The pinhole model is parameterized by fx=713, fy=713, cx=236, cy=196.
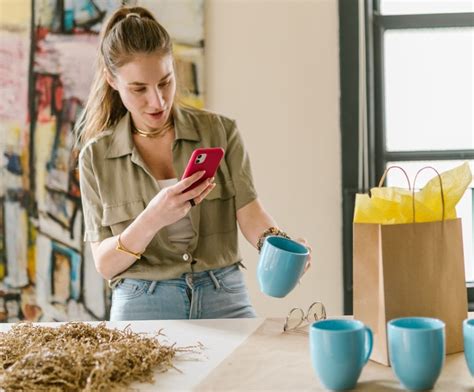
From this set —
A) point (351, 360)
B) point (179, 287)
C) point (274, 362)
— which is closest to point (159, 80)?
point (179, 287)

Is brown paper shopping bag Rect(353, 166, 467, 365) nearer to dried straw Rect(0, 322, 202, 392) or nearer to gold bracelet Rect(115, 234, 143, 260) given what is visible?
dried straw Rect(0, 322, 202, 392)

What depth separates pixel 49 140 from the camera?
2.79m

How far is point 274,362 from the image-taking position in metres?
1.28

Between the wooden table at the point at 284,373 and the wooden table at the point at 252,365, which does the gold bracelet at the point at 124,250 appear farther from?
the wooden table at the point at 284,373

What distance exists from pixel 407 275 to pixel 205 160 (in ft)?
1.64

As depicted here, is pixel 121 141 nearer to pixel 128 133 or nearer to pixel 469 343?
pixel 128 133

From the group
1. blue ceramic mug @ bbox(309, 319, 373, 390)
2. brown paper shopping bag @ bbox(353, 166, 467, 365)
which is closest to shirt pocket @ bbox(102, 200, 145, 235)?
brown paper shopping bag @ bbox(353, 166, 467, 365)

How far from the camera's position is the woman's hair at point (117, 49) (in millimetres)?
1862

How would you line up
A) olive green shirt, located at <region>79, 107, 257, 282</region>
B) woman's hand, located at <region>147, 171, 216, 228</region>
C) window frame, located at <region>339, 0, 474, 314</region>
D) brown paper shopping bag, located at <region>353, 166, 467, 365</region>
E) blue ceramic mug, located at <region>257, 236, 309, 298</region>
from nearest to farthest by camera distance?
brown paper shopping bag, located at <region>353, 166, 467, 365</region>, blue ceramic mug, located at <region>257, 236, 309, 298</region>, woman's hand, located at <region>147, 171, 216, 228</region>, olive green shirt, located at <region>79, 107, 257, 282</region>, window frame, located at <region>339, 0, 474, 314</region>

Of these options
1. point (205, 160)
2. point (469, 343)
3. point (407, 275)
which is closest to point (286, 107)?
point (205, 160)

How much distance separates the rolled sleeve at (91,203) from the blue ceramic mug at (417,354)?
3.31ft

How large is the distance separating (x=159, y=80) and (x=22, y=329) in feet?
2.42

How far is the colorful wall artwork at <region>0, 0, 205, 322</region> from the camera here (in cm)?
276

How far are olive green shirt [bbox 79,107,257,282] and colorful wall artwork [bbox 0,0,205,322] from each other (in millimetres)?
801
